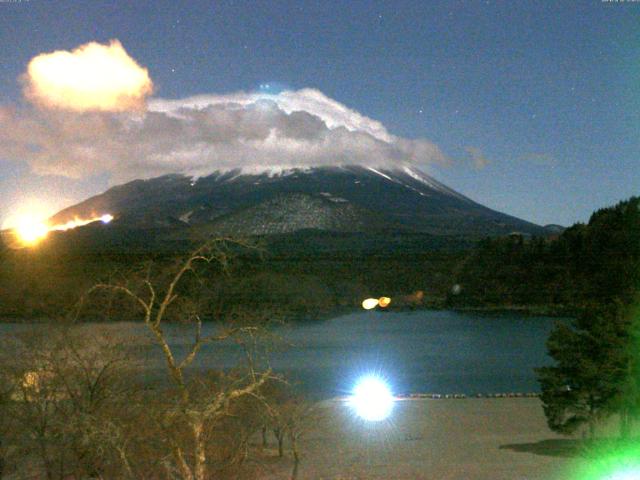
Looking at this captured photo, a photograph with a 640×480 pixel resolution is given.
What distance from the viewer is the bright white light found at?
24266mm

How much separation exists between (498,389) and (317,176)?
122 m

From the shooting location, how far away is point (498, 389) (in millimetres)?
30484

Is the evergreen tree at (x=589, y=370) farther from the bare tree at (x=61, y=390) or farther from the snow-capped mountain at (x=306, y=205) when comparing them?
the snow-capped mountain at (x=306, y=205)

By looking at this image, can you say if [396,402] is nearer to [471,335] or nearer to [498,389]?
[498,389]

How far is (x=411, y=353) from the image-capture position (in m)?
44.2

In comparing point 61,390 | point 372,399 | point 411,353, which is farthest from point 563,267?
point 61,390

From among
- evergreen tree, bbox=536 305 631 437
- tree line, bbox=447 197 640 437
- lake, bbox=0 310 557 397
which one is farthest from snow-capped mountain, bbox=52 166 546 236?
evergreen tree, bbox=536 305 631 437

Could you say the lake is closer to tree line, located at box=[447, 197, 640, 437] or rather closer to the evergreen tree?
tree line, located at box=[447, 197, 640, 437]

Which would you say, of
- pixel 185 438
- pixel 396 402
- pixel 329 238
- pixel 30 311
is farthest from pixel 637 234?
pixel 185 438

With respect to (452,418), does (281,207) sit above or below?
above

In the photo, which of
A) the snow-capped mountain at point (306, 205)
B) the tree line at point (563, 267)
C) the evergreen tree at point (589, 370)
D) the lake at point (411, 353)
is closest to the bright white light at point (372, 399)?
the lake at point (411, 353)

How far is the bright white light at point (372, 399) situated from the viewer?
24.3m

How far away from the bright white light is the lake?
612 mm

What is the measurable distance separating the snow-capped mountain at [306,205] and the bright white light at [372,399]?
61.5m
